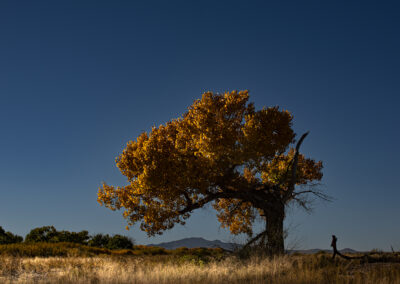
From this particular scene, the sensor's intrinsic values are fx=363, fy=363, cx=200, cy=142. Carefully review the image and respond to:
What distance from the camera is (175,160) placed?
2038 cm

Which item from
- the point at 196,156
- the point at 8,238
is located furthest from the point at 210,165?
the point at 8,238

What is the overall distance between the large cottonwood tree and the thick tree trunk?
0.17 feet

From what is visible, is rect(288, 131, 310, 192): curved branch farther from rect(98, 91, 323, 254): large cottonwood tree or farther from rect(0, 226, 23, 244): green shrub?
rect(0, 226, 23, 244): green shrub

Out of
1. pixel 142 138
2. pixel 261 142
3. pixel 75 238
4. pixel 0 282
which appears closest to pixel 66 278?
pixel 0 282

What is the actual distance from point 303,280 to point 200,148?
383 inches

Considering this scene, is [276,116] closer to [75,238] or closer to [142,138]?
[142,138]

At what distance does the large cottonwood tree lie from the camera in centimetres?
1994

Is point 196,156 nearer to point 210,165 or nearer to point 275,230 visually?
point 210,165

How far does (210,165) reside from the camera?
2008cm

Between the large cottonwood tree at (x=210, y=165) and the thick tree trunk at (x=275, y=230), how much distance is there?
0.17 feet

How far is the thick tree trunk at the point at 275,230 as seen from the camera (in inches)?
764

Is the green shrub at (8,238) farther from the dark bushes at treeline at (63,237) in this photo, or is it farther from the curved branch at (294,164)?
the curved branch at (294,164)

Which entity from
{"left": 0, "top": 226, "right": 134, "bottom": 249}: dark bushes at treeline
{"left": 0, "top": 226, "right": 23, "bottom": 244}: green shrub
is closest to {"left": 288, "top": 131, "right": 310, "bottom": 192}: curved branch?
{"left": 0, "top": 226, "right": 134, "bottom": 249}: dark bushes at treeline

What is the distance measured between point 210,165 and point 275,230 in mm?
5461
